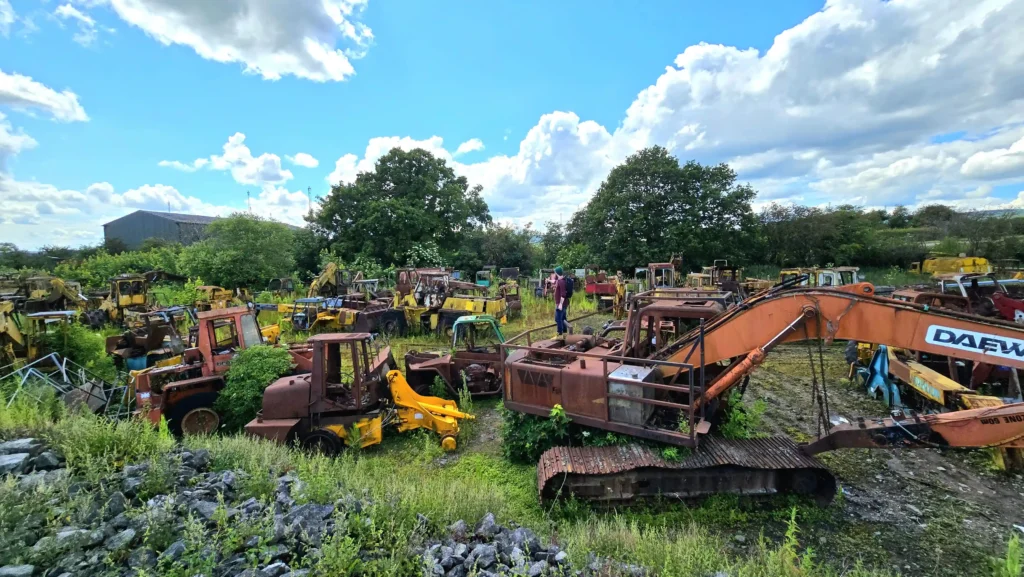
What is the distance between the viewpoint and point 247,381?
272 inches

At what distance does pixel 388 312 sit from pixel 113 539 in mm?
11204

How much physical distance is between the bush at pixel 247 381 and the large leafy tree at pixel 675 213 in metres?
22.0

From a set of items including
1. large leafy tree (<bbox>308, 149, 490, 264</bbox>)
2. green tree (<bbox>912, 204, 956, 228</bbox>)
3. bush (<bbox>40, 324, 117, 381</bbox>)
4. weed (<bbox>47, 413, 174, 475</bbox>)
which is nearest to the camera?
weed (<bbox>47, 413, 174, 475</bbox>)

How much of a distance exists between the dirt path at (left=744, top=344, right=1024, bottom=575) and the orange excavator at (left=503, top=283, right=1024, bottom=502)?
1.74 feet

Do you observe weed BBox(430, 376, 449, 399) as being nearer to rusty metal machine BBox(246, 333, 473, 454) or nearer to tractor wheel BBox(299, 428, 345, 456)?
rusty metal machine BBox(246, 333, 473, 454)

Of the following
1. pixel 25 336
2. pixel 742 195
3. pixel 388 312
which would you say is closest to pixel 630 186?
pixel 742 195

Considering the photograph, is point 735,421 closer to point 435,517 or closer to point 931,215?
point 435,517

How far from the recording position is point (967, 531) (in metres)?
4.38

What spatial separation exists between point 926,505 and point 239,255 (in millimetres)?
26364

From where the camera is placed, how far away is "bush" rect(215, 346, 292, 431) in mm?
6883

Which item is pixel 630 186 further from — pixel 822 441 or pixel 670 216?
pixel 822 441

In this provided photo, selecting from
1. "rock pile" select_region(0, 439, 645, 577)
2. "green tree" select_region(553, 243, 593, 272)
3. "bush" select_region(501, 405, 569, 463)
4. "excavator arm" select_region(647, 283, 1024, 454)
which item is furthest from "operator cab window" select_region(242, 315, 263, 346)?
"green tree" select_region(553, 243, 593, 272)

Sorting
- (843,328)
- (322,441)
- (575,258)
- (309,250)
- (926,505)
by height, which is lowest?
(926,505)

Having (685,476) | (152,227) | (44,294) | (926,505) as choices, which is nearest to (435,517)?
(685,476)
